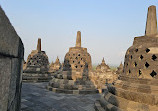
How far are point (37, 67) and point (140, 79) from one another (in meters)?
12.2

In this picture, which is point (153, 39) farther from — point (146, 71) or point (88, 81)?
point (88, 81)

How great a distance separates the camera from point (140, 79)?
4.50 metres

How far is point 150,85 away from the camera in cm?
419

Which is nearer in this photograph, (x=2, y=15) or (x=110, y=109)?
(x=2, y=15)

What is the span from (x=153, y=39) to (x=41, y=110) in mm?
5579

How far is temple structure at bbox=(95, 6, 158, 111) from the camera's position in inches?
158

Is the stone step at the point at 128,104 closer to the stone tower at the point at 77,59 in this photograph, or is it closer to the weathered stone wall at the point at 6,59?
the weathered stone wall at the point at 6,59

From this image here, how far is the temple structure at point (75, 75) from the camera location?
8.86 meters

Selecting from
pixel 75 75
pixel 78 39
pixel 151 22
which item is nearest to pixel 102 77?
pixel 78 39

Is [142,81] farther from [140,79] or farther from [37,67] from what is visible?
[37,67]

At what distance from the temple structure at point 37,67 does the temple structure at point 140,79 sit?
10.1 metres

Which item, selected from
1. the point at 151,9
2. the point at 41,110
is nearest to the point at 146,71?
the point at 151,9

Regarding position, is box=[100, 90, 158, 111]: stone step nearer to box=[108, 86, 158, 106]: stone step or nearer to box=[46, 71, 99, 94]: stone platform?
box=[108, 86, 158, 106]: stone step

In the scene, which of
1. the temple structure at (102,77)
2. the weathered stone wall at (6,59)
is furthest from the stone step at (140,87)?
the temple structure at (102,77)
